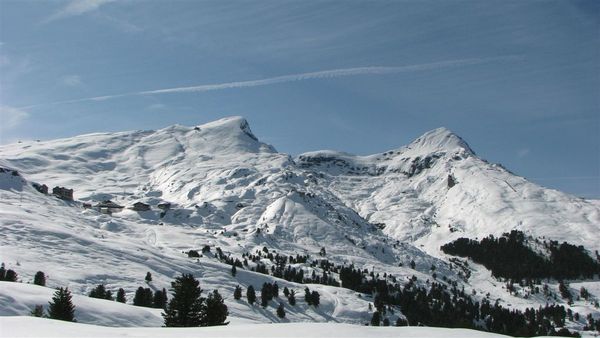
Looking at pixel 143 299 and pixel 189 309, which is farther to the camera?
pixel 143 299

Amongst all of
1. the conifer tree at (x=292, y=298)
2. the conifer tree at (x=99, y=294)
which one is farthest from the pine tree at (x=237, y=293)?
the conifer tree at (x=99, y=294)

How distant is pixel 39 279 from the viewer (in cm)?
10119

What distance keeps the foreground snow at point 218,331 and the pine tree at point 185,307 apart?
1959cm

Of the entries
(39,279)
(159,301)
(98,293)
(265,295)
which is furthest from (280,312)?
(39,279)

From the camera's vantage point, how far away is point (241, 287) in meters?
151

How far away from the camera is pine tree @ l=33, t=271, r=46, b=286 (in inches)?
3925

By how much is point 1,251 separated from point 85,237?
34.1 metres

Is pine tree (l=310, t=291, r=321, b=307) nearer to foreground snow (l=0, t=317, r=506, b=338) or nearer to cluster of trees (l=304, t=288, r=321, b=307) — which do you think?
cluster of trees (l=304, t=288, r=321, b=307)

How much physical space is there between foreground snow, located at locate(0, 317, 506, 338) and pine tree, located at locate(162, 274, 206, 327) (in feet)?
64.3

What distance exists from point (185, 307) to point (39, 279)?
69.0 m

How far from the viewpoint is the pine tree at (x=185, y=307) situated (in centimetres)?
4500

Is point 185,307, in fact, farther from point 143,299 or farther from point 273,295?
point 273,295

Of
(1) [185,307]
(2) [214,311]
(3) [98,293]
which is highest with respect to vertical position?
(3) [98,293]

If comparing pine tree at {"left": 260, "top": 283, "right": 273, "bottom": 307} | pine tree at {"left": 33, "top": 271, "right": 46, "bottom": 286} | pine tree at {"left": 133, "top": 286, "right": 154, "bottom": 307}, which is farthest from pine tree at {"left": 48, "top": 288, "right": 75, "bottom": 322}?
pine tree at {"left": 260, "top": 283, "right": 273, "bottom": 307}
